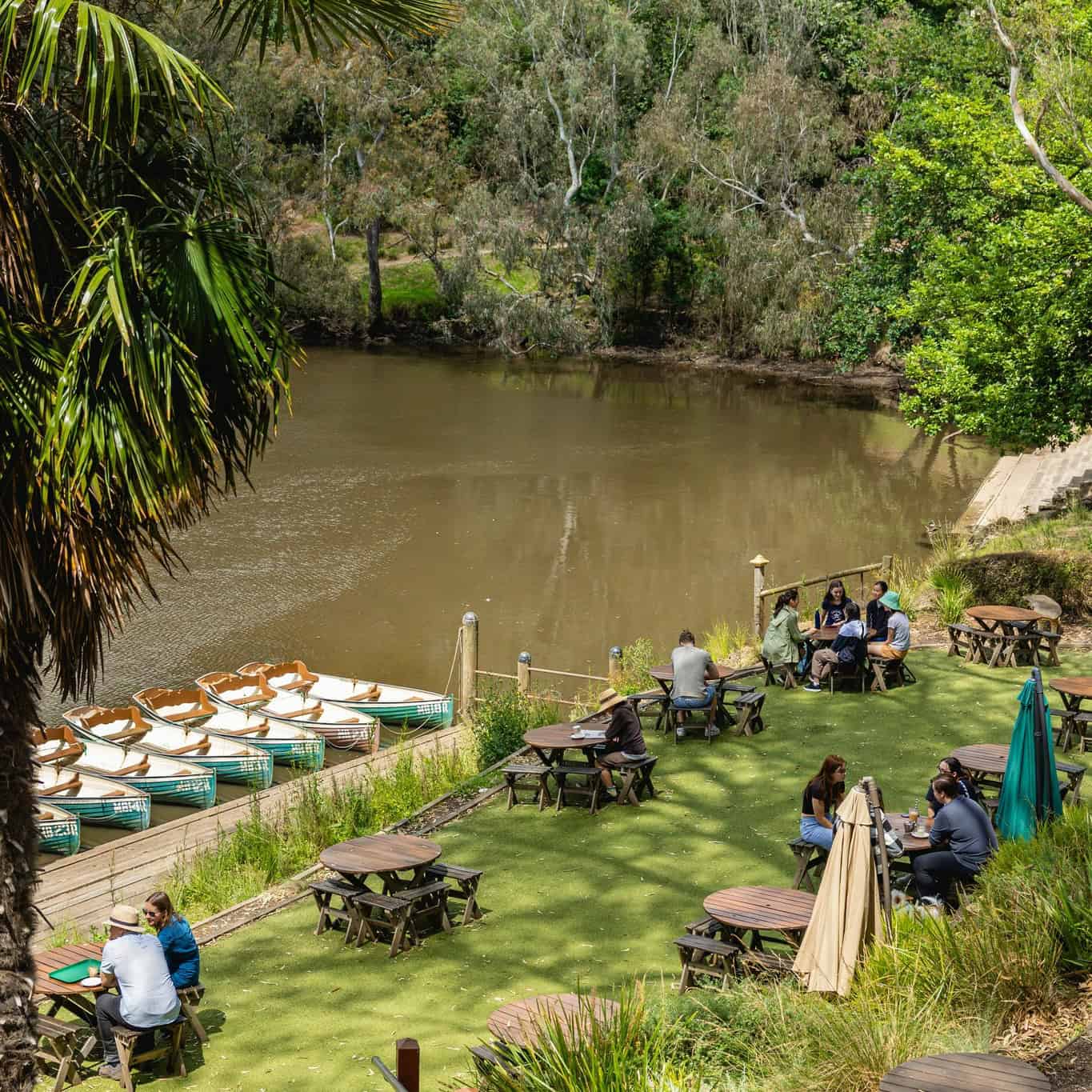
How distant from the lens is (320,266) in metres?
64.8

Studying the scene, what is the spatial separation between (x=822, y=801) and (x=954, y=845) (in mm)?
1349

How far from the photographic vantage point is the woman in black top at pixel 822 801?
10891 mm

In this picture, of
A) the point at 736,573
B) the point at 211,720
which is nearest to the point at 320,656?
the point at 211,720

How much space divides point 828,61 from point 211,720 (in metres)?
47.4

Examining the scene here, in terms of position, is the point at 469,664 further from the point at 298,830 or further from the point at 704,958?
the point at 704,958

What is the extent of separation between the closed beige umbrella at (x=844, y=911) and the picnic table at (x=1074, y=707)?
6542mm

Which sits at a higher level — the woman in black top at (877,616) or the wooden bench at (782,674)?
the woman in black top at (877,616)

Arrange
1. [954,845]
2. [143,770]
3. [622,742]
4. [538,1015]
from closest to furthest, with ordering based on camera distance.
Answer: [538,1015], [954,845], [622,742], [143,770]

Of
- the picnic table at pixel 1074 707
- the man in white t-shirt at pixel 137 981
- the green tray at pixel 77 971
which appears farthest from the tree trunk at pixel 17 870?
the picnic table at pixel 1074 707

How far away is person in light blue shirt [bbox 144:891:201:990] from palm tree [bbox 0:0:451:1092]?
7.65ft

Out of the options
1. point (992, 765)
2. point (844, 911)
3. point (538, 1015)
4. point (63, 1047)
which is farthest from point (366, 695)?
point (538, 1015)

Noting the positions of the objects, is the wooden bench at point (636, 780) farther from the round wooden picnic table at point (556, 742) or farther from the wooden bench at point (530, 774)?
the wooden bench at point (530, 774)

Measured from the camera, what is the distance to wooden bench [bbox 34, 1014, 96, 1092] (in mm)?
8703

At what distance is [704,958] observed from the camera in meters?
9.59
